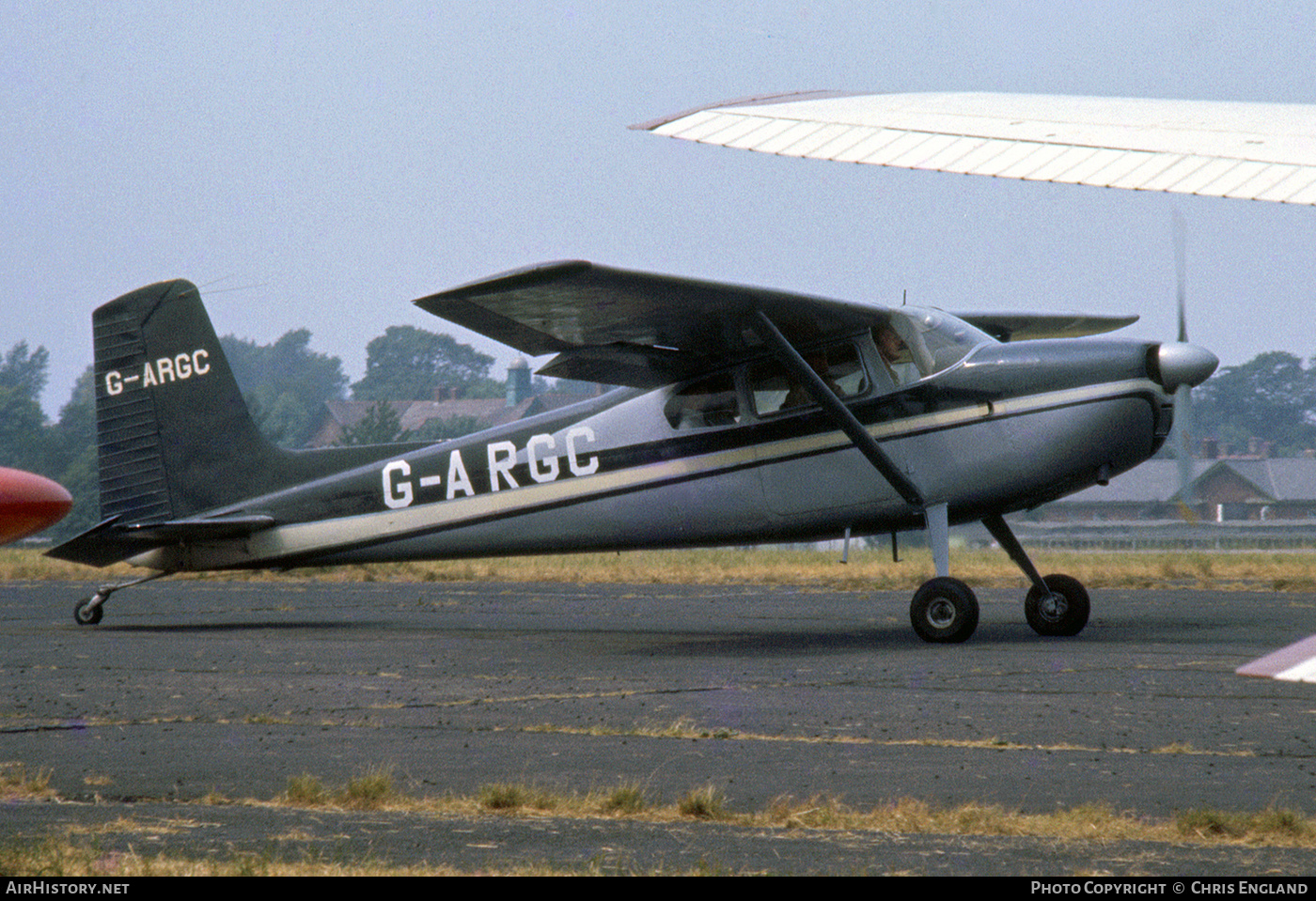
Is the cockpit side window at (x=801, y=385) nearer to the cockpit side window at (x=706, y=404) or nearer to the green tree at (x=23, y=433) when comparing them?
the cockpit side window at (x=706, y=404)

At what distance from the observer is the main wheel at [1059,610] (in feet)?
37.5

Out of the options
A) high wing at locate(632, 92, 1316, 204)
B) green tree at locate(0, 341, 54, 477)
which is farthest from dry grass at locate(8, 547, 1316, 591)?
high wing at locate(632, 92, 1316, 204)

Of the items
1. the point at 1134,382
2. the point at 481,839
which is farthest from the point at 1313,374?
the point at 481,839

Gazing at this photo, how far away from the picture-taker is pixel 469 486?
42.6 ft

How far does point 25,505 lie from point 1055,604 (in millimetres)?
8791

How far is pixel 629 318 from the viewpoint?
1083cm

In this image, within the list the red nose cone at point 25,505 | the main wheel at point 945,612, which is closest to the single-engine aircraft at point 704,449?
the main wheel at point 945,612

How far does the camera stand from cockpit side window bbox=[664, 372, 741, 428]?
11.8m

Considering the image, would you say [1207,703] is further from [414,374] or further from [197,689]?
[414,374]

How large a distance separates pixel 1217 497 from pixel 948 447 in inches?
3117

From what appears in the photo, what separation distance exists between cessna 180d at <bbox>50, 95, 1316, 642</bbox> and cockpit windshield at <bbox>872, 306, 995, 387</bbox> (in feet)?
0.06

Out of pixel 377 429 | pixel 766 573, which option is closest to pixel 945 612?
pixel 766 573

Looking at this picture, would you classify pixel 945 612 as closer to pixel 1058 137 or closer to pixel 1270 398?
pixel 1058 137

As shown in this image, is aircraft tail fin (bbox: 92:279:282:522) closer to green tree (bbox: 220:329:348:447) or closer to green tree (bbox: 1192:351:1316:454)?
green tree (bbox: 1192:351:1316:454)
